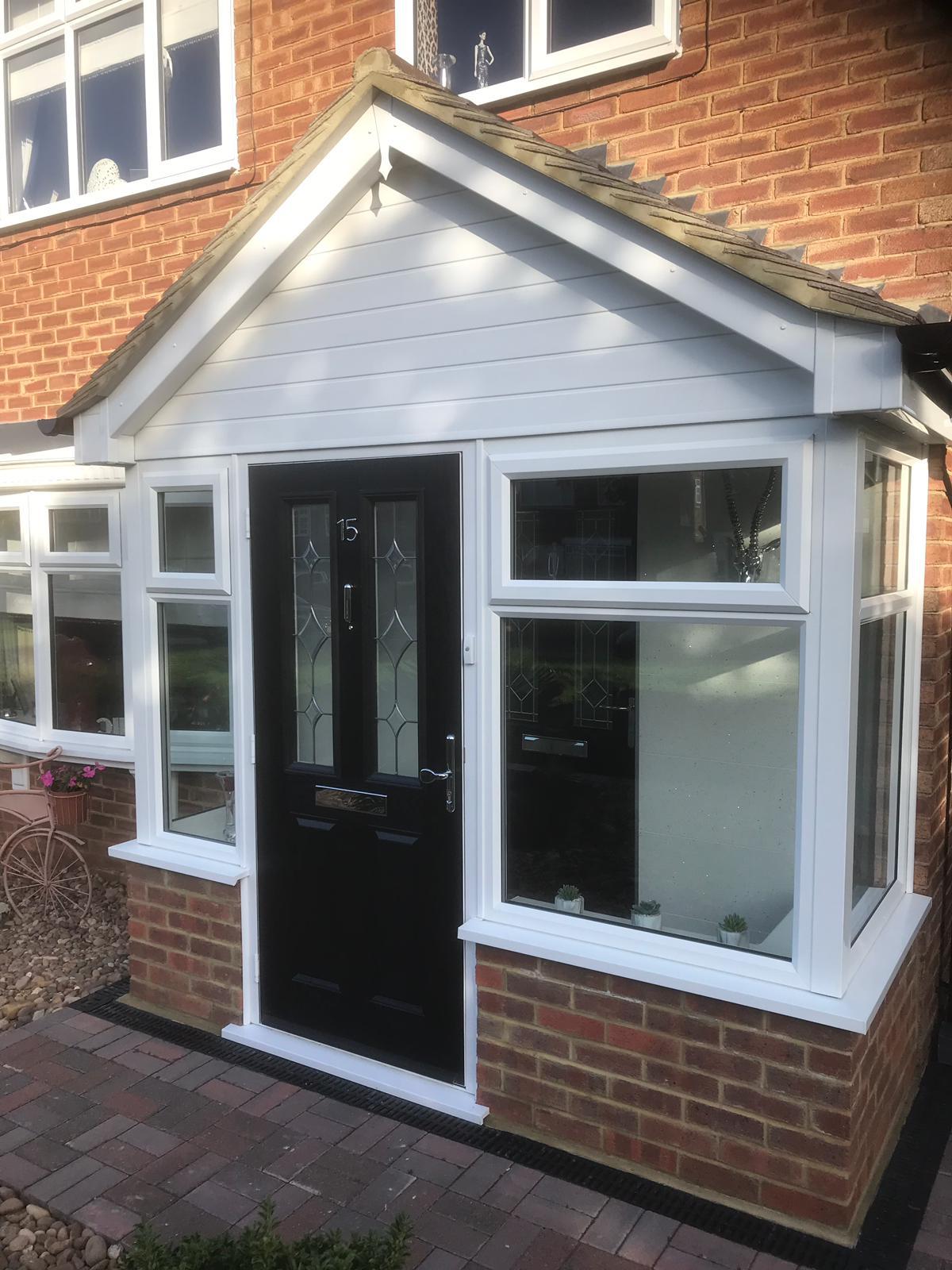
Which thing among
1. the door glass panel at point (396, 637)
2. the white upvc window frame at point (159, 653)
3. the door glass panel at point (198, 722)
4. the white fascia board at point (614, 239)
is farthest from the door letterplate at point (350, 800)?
the white fascia board at point (614, 239)

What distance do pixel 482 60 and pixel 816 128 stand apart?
196cm

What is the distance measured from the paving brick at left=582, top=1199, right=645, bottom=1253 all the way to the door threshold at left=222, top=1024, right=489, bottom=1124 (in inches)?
26.7

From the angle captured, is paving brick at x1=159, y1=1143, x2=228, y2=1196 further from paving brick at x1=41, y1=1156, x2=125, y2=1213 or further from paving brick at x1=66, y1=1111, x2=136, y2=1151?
paving brick at x1=66, y1=1111, x2=136, y2=1151

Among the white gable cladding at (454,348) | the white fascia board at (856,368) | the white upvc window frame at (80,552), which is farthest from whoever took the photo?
the white upvc window frame at (80,552)

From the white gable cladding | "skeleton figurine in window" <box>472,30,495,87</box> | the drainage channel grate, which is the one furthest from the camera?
"skeleton figurine in window" <box>472,30,495,87</box>

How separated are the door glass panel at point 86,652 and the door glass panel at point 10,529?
1.47ft

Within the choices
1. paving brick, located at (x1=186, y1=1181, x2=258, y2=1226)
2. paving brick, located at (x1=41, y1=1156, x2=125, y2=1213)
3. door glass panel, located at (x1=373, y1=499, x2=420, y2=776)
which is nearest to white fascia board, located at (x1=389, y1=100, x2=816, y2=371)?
door glass panel, located at (x1=373, y1=499, x2=420, y2=776)

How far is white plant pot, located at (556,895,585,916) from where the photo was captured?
3914 millimetres

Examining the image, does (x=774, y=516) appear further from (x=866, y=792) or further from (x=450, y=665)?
(x=450, y=665)

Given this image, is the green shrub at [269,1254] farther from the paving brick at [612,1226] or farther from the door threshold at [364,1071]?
the door threshold at [364,1071]

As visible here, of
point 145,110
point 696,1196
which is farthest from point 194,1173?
point 145,110

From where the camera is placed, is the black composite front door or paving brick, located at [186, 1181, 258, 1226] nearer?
→ paving brick, located at [186, 1181, 258, 1226]

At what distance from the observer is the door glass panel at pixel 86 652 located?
6684mm

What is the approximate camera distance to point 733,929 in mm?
3625
